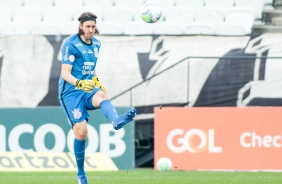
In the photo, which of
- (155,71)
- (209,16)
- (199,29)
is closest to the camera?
(155,71)

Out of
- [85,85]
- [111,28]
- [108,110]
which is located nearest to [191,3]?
[111,28]

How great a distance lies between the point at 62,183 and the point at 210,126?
450cm

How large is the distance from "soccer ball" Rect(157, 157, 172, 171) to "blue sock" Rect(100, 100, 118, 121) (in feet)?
15.8

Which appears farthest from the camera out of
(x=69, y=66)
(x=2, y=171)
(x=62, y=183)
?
(x=2, y=171)

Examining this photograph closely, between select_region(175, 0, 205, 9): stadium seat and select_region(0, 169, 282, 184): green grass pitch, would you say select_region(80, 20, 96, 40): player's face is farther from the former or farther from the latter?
select_region(175, 0, 205, 9): stadium seat

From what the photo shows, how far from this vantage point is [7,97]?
53.1ft

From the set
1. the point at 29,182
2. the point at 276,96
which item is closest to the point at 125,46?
the point at 276,96

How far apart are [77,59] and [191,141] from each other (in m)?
5.16

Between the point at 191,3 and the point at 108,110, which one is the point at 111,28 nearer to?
the point at 191,3

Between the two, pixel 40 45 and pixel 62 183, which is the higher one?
pixel 40 45

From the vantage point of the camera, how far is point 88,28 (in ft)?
34.4

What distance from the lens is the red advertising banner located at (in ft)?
49.8

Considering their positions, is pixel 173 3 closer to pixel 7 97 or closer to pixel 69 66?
pixel 7 97

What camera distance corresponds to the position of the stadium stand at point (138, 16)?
17062 millimetres
